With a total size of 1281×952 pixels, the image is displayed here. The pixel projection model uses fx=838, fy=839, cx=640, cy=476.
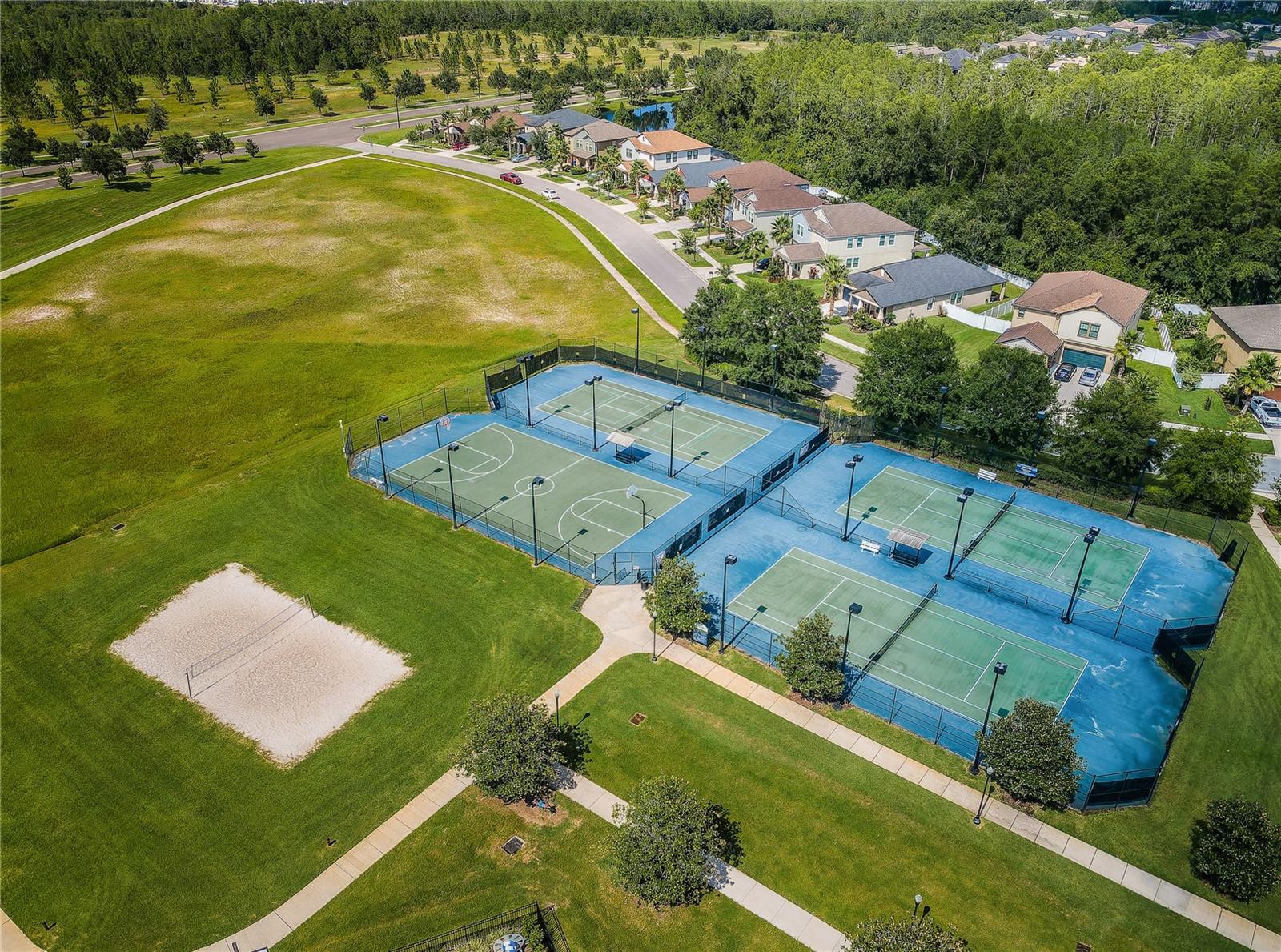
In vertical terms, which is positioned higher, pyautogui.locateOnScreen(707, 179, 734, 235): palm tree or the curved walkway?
pyautogui.locateOnScreen(707, 179, 734, 235): palm tree

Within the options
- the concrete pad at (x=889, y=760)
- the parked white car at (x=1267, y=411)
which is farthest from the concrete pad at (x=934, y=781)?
the parked white car at (x=1267, y=411)

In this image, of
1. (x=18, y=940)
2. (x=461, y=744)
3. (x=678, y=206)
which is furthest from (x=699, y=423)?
(x=678, y=206)

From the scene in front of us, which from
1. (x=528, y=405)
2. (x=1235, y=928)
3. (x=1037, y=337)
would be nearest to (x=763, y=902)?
(x=1235, y=928)

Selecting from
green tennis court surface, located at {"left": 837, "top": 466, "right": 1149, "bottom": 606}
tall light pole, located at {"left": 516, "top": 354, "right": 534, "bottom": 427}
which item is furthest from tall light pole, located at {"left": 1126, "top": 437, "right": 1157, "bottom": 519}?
tall light pole, located at {"left": 516, "top": 354, "right": 534, "bottom": 427}

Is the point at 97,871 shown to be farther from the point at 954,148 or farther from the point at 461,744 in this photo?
the point at 954,148

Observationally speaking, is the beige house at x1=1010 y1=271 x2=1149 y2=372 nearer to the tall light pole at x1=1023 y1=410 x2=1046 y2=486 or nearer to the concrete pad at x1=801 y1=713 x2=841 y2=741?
the tall light pole at x1=1023 y1=410 x2=1046 y2=486

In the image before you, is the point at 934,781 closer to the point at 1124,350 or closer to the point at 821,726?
the point at 821,726
